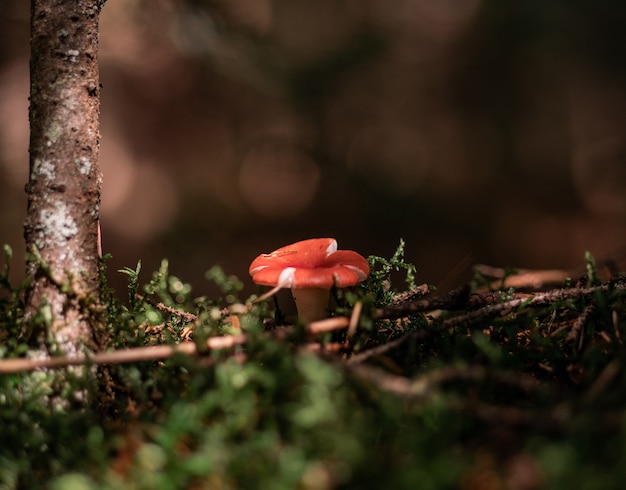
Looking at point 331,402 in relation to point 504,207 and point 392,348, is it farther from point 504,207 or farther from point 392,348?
point 504,207

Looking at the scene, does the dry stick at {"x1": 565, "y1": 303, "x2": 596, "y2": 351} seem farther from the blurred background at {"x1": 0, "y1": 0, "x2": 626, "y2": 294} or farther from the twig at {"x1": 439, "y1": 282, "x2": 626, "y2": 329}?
the blurred background at {"x1": 0, "y1": 0, "x2": 626, "y2": 294}

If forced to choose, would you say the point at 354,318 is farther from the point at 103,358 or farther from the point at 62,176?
the point at 62,176

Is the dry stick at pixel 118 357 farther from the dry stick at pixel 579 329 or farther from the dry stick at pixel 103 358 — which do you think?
the dry stick at pixel 579 329

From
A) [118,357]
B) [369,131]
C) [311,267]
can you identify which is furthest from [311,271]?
[369,131]

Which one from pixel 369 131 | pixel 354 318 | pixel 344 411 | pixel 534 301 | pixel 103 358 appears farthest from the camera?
pixel 369 131

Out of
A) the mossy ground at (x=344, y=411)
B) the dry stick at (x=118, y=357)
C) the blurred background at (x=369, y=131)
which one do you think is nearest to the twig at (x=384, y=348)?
the mossy ground at (x=344, y=411)

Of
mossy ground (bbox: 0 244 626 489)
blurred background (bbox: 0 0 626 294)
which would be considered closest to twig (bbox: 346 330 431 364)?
mossy ground (bbox: 0 244 626 489)

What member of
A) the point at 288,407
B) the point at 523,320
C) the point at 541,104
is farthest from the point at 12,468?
the point at 541,104
